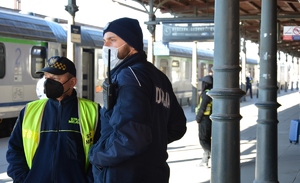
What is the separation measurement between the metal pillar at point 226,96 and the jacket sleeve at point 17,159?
5.25 ft

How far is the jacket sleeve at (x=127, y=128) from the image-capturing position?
264 centimetres

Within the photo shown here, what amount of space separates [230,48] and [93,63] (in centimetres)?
1467

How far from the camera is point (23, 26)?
14.7 metres

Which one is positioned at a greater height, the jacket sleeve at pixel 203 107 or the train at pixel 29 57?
the train at pixel 29 57

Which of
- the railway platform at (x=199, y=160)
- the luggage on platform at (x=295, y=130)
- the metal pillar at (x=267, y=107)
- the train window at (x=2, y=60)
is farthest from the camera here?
the train window at (x=2, y=60)

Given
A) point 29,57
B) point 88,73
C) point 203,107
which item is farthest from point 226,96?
point 88,73

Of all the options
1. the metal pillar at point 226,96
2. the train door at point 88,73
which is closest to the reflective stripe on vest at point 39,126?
the metal pillar at point 226,96

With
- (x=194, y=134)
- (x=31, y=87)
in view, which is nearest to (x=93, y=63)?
Result: (x=31, y=87)

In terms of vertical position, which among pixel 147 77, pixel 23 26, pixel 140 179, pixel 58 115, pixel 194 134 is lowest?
pixel 194 134

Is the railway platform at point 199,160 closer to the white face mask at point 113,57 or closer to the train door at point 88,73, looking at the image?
the train door at point 88,73

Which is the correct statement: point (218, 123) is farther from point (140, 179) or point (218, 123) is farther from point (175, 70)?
point (175, 70)

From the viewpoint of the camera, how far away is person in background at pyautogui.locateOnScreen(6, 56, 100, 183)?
326cm

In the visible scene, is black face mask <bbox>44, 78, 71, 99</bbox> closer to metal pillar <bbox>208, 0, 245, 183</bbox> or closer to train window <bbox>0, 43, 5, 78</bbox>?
metal pillar <bbox>208, 0, 245, 183</bbox>

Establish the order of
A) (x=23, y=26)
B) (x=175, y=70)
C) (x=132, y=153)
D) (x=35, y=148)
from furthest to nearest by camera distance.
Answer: (x=175, y=70), (x=23, y=26), (x=35, y=148), (x=132, y=153)
